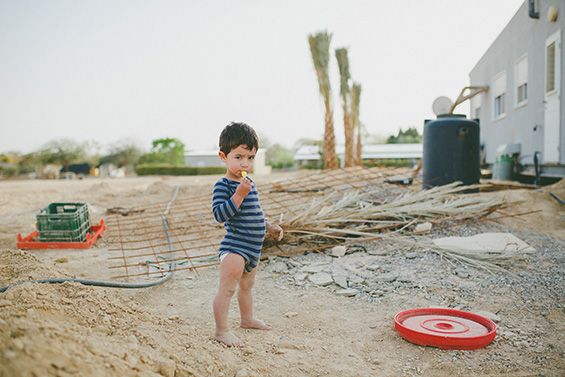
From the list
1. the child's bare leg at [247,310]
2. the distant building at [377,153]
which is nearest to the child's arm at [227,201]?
the child's bare leg at [247,310]

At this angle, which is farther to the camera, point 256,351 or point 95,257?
point 95,257

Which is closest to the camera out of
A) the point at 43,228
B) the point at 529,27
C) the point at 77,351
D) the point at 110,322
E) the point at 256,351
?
the point at 77,351

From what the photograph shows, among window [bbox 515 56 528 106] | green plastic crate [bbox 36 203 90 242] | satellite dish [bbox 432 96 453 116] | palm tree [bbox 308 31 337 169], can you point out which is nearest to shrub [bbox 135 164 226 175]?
palm tree [bbox 308 31 337 169]

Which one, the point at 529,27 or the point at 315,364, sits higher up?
the point at 529,27

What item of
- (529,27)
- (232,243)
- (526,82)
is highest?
(529,27)

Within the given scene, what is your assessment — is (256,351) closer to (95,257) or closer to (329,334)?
(329,334)

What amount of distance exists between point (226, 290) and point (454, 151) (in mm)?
5352

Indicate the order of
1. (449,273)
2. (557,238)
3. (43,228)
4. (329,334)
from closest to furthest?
(329,334) → (449,273) → (557,238) → (43,228)

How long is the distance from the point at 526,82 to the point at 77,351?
10778mm

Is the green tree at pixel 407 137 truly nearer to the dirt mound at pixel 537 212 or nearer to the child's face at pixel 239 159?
the dirt mound at pixel 537 212

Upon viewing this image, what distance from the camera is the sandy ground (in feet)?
5.16

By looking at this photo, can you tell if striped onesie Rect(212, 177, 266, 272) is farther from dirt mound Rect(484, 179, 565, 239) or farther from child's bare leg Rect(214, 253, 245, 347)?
dirt mound Rect(484, 179, 565, 239)

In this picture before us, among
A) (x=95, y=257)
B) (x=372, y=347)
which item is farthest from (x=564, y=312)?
(x=95, y=257)

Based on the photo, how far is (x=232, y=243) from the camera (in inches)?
94.8
